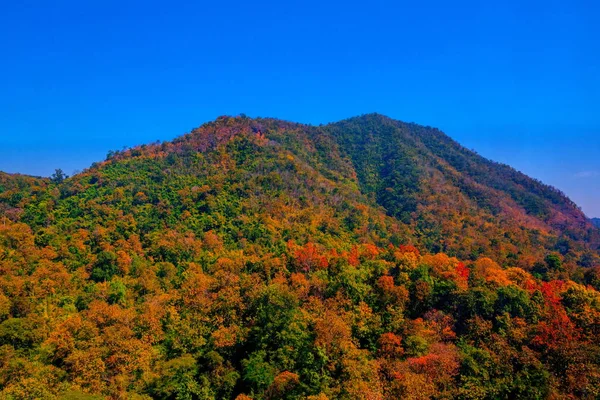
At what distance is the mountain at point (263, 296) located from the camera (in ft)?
78.4

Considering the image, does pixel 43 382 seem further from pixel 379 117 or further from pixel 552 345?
pixel 379 117

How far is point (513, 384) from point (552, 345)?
15.1 ft

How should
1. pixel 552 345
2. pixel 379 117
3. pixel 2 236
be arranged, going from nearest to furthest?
A: pixel 552 345 < pixel 2 236 < pixel 379 117

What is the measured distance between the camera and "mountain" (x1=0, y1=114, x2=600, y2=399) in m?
23.9

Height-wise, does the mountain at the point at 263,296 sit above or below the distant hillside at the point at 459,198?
below

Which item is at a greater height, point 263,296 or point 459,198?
point 459,198

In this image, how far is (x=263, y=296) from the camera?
31.2m

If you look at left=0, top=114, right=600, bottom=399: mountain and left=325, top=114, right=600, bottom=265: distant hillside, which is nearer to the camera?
left=0, top=114, right=600, bottom=399: mountain

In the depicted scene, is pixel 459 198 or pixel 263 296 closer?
pixel 263 296

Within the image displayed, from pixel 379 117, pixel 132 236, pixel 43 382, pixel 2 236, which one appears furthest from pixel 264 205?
pixel 379 117

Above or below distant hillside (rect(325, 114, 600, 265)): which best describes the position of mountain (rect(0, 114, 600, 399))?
below

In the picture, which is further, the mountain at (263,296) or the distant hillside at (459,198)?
the distant hillside at (459,198)

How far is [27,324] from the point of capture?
94.7 feet

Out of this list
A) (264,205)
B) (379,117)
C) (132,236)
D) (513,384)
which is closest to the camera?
(513,384)
